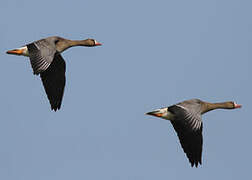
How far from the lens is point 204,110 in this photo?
2542 cm

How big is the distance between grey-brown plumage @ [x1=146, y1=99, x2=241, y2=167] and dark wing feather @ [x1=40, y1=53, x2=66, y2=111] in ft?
12.2

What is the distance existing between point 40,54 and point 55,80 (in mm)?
2509

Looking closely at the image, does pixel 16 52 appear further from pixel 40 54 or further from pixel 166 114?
pixel 166 114

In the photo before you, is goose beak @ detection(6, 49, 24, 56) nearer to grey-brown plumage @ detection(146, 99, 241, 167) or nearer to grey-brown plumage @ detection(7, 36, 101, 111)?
grey-brown plumage @ detection(7, 36, 101, 111)

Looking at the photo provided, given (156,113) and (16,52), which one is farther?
(16,52)

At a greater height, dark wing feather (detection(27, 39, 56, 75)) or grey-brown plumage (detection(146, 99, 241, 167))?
dark wing feather (detection(27, 39, 56, 75))

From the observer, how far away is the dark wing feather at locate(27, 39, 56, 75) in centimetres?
2392

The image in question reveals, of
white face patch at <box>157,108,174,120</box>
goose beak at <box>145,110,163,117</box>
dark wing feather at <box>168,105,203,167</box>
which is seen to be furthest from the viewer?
goose beak at <box>145,110,163,117</box>

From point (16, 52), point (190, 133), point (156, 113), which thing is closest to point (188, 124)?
point (190, 133)

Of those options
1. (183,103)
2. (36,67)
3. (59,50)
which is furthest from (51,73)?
(183,103)

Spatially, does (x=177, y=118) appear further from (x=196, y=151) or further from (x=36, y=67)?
(x=36, y=67)

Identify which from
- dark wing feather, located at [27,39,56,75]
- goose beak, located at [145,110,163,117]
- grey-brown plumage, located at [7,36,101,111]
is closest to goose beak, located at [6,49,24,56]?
grey-brown plumage, located at [7,36,101,111]

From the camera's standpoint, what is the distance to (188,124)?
23.4 metres

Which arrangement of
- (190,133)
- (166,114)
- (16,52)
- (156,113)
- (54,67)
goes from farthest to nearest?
(54,67), (16,52), (156,113), (166,114), (190,133)
